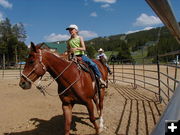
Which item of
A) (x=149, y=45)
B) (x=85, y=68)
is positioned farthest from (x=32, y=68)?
(x=149, y=45)

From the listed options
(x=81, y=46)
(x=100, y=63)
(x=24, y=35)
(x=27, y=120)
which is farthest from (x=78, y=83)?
(x=24, y=35)

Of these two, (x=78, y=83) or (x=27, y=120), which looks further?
(x=27, y=120)

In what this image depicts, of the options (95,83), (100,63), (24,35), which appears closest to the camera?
(95,83)

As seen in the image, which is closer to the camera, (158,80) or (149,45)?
(158,80)

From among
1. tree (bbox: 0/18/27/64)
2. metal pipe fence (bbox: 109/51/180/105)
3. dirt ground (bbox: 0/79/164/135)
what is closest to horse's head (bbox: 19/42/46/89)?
dirt ground (bbox: 0/79/164/135)

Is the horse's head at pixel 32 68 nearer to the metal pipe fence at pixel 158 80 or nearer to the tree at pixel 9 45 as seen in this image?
the metal pipe fence at pixel 158 80

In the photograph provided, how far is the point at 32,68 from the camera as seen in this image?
3625 mm

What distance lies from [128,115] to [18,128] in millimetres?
2662

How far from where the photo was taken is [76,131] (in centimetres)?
459

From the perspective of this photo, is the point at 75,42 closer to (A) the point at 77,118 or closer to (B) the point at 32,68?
(B) the point at 32,68

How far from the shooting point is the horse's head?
358 centimetres

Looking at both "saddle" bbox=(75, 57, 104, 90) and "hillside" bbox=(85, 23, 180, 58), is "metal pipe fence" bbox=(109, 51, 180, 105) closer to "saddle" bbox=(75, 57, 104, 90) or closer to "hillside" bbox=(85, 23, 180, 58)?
"hillside" bbox=(85, 23, 180, 58)

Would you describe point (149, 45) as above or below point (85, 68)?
above

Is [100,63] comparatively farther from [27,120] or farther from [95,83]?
[27,120]
